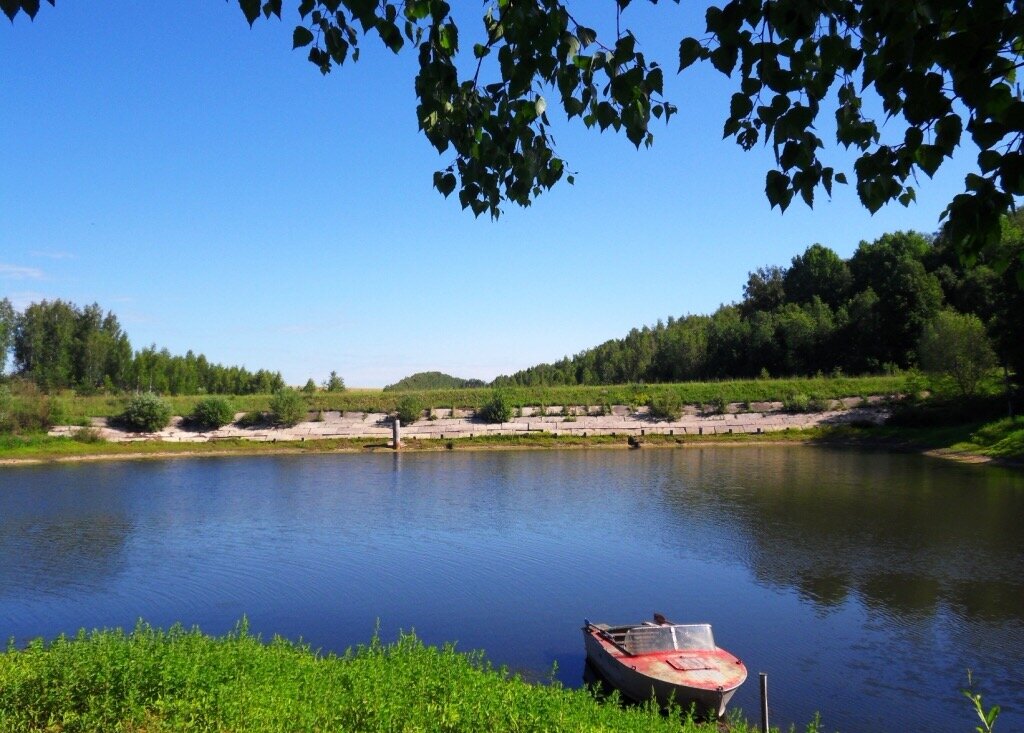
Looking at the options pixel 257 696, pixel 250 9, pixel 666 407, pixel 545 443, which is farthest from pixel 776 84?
pixel 666 407

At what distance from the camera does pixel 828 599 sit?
1461 centimetres

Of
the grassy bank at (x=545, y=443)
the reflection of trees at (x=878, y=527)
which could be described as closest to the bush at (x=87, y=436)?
the grassy bank at (x=545, y=443)

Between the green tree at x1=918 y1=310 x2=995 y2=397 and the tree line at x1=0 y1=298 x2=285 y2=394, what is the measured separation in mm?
48682

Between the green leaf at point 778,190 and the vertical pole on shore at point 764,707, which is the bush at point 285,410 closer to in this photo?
the vertical pole on shore at point 764,707

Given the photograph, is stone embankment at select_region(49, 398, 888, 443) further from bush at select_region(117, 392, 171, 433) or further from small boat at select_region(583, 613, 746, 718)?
A: small boat at select_region(583, 613, 746, 718)

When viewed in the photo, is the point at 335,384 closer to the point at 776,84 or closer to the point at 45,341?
the point at 45,341

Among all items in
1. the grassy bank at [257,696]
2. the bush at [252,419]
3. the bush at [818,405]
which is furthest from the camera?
the bush at [818,405]

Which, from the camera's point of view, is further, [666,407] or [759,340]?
[759,340]

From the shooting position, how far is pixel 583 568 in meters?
17.1

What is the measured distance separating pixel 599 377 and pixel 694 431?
37495mm

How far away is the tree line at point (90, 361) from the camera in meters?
66.2

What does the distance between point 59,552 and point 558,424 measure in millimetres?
33459

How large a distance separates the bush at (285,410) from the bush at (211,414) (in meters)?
2.65

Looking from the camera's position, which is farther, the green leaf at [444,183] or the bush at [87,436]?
the bush at [87,436]
